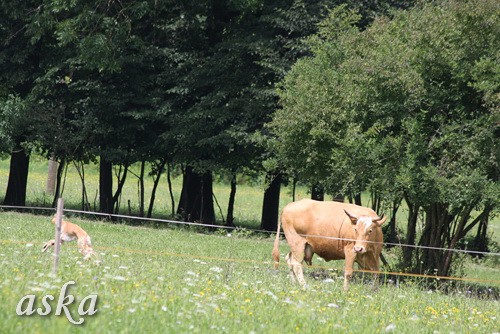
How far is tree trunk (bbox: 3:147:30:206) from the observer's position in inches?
1660

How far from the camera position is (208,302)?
40.9 feet

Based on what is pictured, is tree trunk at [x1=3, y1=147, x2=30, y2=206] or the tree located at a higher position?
the tree

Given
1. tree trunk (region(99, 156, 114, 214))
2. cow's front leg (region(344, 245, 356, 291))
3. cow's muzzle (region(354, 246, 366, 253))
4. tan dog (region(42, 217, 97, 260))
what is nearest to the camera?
tan dog (region(42, 217, 97, 260))

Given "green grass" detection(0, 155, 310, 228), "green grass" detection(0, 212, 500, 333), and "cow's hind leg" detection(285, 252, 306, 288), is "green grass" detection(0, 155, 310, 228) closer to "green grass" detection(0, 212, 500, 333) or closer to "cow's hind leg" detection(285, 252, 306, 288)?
"cow's hind leg" detection(285, 252, 306, 288)

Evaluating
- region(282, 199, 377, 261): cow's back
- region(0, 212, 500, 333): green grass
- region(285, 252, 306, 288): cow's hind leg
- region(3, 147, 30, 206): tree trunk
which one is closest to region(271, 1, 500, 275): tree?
region(282, 199, 377, 261): cow's back

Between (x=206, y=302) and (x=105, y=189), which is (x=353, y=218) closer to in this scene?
(x=206, y=302)

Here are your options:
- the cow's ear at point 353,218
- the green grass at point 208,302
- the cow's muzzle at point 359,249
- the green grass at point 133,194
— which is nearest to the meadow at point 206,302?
the green grass at point 208,302

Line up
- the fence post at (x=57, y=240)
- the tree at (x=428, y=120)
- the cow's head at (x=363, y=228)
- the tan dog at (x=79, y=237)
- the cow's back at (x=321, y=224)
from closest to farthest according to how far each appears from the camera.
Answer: the fence post at (x=57, y=240) < the tan dog at (x=79, y=237) < the cow's head at (x=363, y=228) < the cow's back at (x=321, y=224) < the tree at (x=428, y=120)

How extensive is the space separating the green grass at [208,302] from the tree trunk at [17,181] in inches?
948

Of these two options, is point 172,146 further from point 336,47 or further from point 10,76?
point 336,47

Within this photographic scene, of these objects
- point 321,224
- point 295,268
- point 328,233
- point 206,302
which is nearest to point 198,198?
point 321,224

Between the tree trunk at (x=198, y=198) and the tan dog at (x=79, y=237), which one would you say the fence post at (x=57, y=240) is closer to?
the tan dog at (x=79, y=237)

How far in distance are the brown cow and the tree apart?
2.49 m

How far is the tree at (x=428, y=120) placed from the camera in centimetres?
2278
